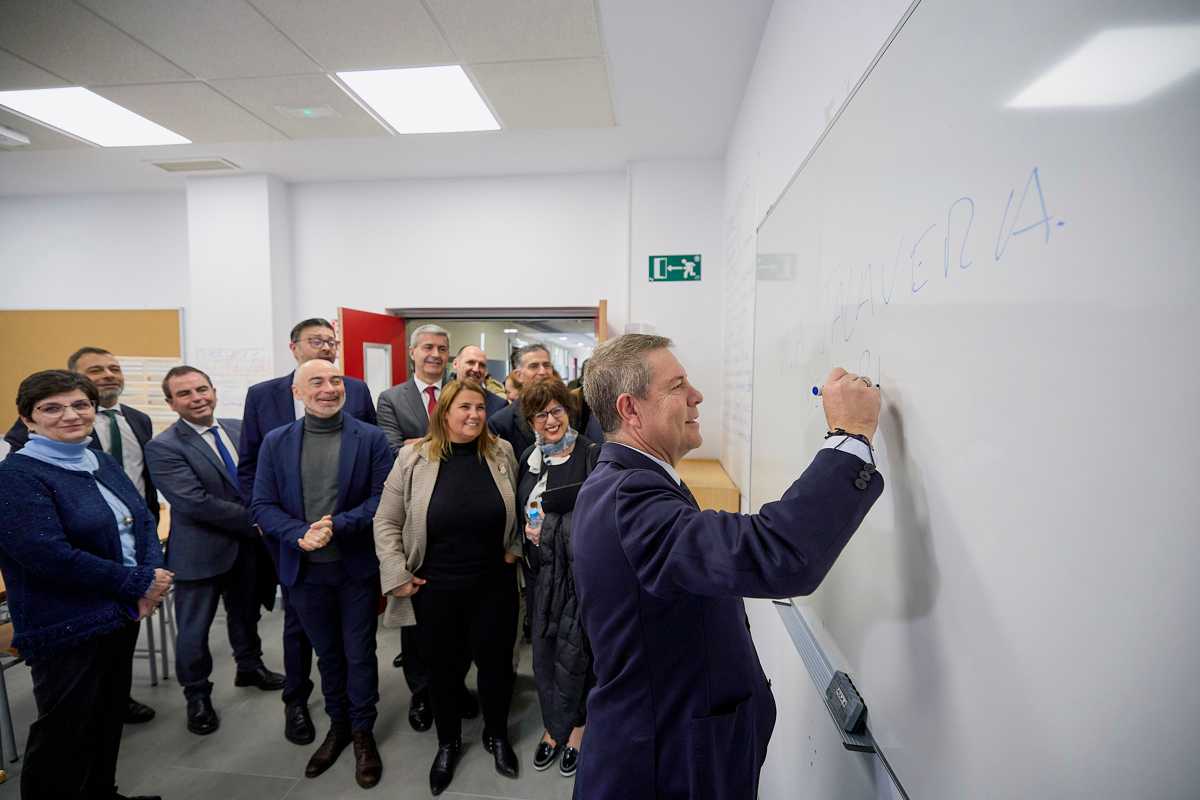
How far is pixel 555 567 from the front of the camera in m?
1.84

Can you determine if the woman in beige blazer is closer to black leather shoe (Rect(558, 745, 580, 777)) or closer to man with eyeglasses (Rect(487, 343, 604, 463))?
black leather shoe (Rect(558, 745, 580, 777))

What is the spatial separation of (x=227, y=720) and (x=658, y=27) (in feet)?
11.5

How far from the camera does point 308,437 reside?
6.49 feet

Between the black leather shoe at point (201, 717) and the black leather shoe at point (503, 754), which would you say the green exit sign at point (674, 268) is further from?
the black leather shoe at point (201, 717)

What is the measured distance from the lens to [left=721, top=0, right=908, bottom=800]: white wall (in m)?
0.98

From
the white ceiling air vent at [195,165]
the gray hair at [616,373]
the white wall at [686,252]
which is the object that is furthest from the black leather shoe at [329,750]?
the white ceiling air vent at [195,165]

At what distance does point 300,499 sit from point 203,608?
2.72 feet

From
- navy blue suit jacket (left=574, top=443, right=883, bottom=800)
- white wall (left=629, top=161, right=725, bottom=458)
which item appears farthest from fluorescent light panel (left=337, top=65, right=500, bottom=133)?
navy blue suit jacket (left=574, top=443, right=883, bottom=800)

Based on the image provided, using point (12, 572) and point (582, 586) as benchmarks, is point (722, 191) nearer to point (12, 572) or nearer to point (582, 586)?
point (582, 586)

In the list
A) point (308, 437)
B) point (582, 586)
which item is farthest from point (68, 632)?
point (582, 586)

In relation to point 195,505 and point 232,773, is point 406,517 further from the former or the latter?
point 232,773

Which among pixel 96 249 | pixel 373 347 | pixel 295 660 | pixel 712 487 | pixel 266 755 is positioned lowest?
pixel 266 755

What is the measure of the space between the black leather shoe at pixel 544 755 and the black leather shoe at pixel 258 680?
1395 millimetres

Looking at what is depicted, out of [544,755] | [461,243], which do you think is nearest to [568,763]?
[544,755]
